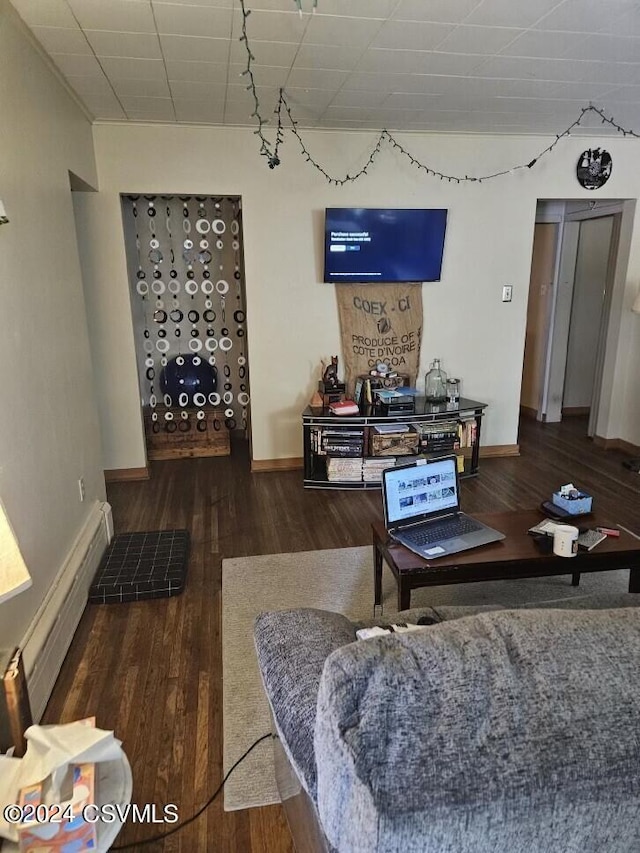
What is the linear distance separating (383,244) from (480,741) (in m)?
3.90

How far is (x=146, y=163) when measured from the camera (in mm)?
3879

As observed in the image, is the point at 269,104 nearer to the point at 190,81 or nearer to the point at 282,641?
the point at 190,81

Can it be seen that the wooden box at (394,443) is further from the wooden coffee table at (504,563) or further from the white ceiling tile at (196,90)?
the white ceiling tile at (196,90)

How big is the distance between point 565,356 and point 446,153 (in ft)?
8.75

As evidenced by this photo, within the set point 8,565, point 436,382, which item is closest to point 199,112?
point 436,382

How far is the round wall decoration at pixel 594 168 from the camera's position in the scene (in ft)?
14.4

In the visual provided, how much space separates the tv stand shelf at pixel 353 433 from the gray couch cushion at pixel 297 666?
2520 mm

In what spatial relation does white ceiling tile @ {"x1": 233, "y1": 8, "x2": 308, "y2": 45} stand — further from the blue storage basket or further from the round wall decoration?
the round wall decoration

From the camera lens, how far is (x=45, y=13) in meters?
2.28

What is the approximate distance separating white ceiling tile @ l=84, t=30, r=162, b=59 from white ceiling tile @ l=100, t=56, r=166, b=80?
2.1 inches

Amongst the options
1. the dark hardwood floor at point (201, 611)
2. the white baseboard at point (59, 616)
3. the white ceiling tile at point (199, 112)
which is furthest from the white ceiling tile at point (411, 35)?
the white baseboard at point (59, 616)

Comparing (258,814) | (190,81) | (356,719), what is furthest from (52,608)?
(190,81)

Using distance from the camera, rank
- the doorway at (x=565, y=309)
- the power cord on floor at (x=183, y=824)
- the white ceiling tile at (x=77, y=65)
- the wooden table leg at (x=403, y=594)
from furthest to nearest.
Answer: the doorway at (x=565, y=309), the white ceiling tile at (x=77, y=65), the wooden table leg at (x=403, y=594), the power cord on floor at (x=183, y=824)

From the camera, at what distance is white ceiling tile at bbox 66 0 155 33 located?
2219mm
